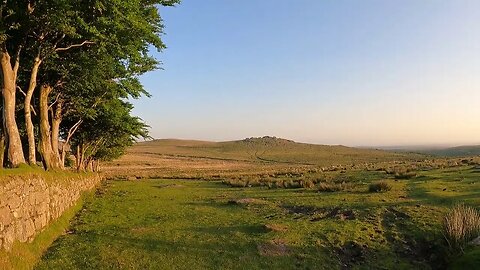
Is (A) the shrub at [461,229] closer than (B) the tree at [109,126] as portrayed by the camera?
Yes

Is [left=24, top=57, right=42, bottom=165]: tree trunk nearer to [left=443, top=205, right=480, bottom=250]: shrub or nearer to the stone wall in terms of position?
the stone wall

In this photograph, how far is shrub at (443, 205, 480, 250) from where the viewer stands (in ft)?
48.3

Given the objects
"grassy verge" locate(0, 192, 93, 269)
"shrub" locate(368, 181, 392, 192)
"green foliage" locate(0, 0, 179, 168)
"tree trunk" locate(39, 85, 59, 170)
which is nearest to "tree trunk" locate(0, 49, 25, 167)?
"green foliage" locate(0, 0, 179, 168)

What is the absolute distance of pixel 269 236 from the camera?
1647 centimetres

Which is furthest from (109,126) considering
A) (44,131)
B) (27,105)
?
(27,105)

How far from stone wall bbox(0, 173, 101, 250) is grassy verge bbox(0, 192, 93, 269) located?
0.67ft

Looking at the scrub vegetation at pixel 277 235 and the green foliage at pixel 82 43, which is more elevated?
the green foliage at pixel 82 43

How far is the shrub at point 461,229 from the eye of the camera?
14.7 meters

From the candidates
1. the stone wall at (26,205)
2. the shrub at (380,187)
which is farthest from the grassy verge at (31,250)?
the shrub at (380,187)

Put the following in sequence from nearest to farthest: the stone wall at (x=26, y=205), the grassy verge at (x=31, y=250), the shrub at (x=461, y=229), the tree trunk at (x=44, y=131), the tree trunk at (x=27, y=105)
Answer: the grassy verge at (x=31, y=250) < the stone wall at (x=26, y=205) < the shrub at (x=461, y=229) < the tree trunk at (x=27, y=105) < the tree trunk at (x=44, y=131)

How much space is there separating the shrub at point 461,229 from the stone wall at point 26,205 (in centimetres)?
1494

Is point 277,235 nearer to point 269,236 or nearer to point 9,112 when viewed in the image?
point 269,236

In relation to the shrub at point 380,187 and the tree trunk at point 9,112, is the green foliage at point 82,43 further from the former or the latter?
the shrub at point 380,187

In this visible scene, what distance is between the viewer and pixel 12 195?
500 inches
